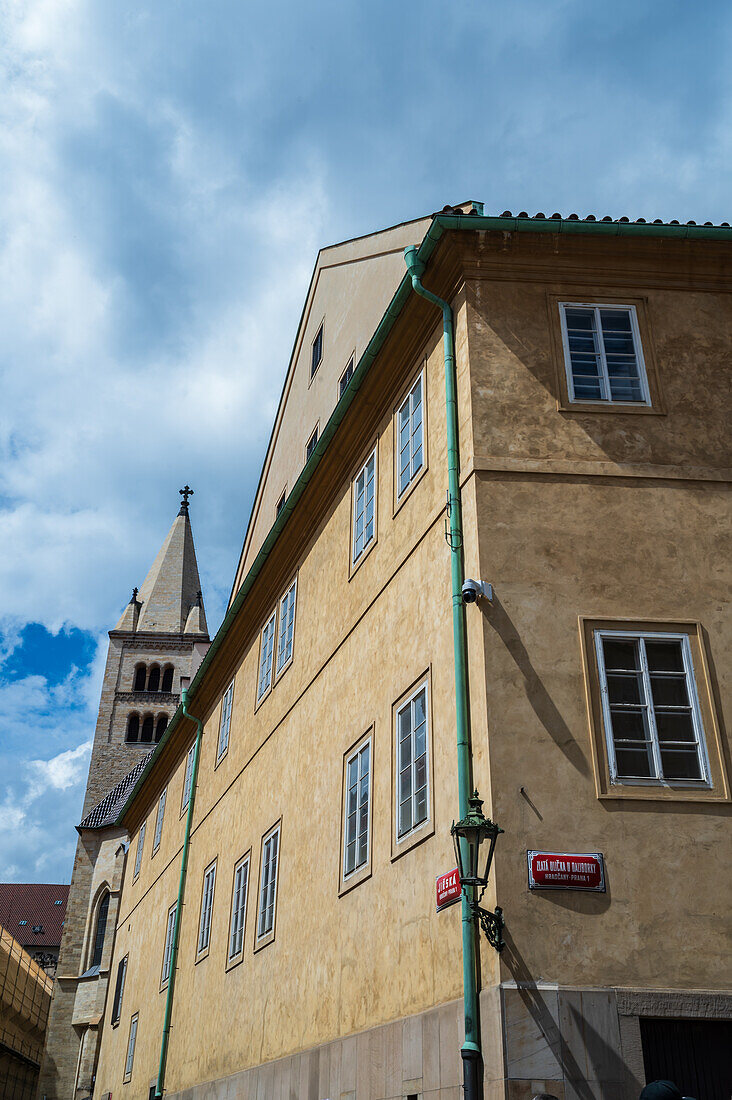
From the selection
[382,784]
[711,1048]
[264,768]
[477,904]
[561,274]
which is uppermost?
[561,274]

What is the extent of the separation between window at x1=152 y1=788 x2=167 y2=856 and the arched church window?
22.8m

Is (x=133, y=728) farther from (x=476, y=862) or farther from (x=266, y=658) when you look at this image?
(x=476, y=862)

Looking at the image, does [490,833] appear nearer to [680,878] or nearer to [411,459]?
[680,878]

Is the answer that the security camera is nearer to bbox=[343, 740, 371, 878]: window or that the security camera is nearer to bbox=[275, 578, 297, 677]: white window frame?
bbox=[343, 740, 371, 878]: window

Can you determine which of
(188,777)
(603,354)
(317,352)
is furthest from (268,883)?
(317,352)

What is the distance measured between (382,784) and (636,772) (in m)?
3.21

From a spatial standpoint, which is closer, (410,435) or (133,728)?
(410,435)

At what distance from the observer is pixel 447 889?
8.98m

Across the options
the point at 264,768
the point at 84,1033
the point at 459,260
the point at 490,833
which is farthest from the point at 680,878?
the point at 84,1033

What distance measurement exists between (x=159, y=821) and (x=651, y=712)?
20.5 meters

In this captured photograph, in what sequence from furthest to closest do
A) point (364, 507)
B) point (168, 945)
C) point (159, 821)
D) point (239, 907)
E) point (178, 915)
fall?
point (159, 821), point (168, 945), point (178, 915), point (239, 907), point (364, 507)

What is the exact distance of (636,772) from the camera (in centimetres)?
875

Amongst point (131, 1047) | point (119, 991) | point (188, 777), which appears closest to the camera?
point (188, 777)

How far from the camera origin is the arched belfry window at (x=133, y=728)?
2756 inches
